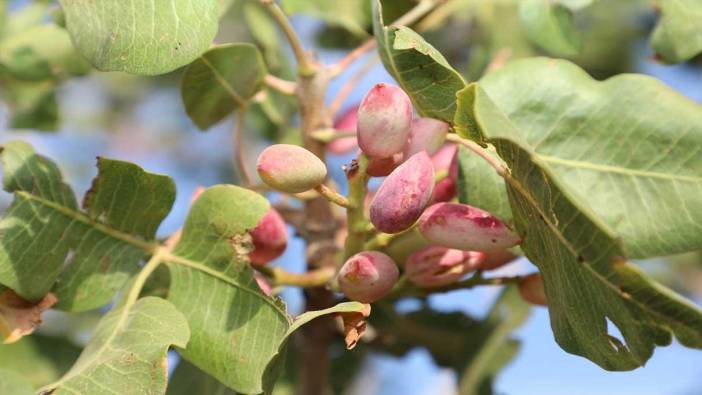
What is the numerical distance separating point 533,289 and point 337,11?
1.60 ft

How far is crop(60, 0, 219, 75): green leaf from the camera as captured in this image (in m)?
0.76

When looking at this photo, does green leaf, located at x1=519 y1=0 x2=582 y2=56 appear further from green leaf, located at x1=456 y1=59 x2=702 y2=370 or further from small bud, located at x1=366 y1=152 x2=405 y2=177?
small bud, located at x1=366 y1=152 x2=405 y2=177

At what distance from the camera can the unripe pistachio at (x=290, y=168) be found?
2.60ft

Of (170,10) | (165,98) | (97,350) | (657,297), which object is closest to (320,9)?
(170,10)

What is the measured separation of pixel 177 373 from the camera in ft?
3.52

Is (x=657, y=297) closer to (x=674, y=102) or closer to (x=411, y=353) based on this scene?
(x=674, y=102)

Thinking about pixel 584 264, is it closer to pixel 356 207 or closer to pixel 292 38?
pixel 356 207

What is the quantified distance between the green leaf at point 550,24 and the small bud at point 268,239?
34cm

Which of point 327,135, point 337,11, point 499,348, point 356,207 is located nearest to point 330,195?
point 356,207

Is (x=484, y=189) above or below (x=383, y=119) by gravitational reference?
below

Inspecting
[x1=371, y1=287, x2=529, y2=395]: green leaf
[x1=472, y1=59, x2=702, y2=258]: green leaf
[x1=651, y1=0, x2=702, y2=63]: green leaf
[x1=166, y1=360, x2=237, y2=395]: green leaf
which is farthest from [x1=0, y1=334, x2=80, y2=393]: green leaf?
[x1=651, y1=0, x2=702, y2=63]: green leaf

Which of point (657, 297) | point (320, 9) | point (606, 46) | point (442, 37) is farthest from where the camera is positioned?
point (606, 46)

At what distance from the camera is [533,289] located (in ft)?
3.17

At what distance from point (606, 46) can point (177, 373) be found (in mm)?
1240
